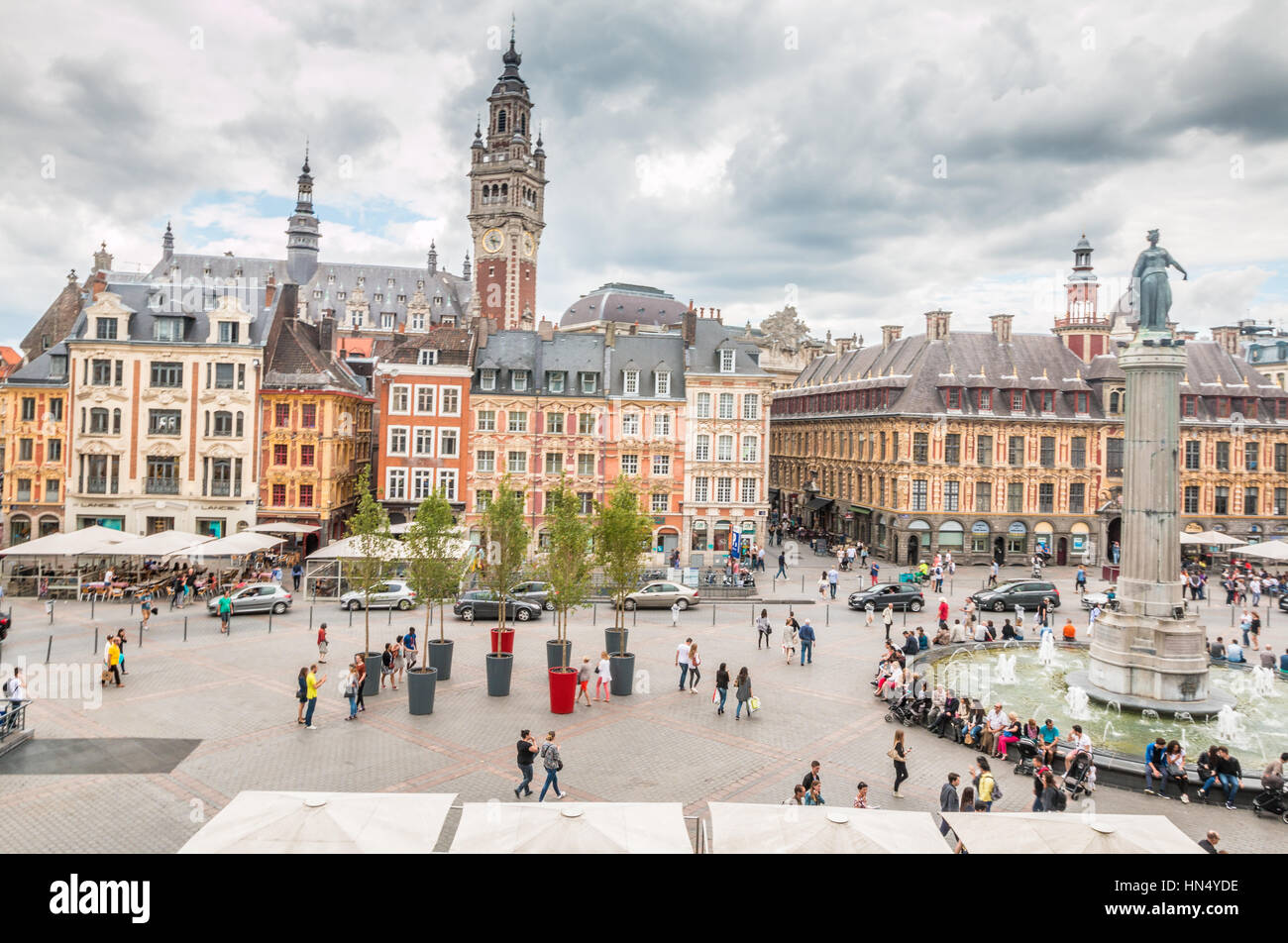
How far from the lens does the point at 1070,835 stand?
36.2ft

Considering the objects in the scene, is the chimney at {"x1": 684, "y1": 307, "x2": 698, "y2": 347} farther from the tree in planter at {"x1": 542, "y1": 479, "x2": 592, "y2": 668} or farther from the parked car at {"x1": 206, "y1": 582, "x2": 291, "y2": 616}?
the tree in planter at {"x1": 542, "y1": 479, "x2": 592, "y2": 668}

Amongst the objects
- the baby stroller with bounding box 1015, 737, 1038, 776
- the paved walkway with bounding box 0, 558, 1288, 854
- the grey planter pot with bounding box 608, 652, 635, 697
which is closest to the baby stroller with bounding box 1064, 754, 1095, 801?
the paved walkway with bounding box 0, 558, 1288, 854

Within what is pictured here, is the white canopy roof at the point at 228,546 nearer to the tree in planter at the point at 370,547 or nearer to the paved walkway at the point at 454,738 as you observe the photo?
the paved walkway at the point at 454,738

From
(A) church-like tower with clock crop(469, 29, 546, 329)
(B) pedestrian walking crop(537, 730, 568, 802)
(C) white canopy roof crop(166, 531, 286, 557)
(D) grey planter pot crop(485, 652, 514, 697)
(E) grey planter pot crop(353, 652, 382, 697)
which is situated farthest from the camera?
(A) church-like tower with clock crop(469, 29, 546, 329)

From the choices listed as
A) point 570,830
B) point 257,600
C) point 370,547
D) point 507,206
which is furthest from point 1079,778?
point 507,206

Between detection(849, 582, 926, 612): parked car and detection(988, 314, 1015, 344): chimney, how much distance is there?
2925cm

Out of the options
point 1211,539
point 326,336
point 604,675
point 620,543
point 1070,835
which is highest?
point 326,336

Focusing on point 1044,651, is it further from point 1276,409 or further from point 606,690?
point 1276,409

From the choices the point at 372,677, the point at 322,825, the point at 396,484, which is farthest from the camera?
the point at 396,484

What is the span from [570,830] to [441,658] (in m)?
16.7

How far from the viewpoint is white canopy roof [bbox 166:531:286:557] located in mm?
37875

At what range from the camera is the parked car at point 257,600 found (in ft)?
120

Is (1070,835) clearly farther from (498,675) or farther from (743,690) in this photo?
(498,675)
